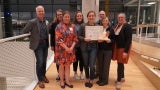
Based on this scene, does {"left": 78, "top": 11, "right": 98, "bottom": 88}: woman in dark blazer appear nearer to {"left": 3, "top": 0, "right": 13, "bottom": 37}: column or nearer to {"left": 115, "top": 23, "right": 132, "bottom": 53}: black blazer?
{"left": 115, "top": 23, "right": 132, "bottom": 53}: black blazer

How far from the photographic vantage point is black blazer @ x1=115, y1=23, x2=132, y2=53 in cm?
414

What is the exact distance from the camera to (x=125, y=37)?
4199mm

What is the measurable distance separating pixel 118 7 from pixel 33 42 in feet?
47.0

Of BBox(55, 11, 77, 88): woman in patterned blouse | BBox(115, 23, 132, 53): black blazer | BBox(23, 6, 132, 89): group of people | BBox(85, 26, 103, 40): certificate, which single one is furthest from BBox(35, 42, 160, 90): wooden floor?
BBox(85, 26, 103, 40): certificate

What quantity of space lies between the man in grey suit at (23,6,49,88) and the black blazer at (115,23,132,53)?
1.37m

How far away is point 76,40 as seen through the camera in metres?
4.28

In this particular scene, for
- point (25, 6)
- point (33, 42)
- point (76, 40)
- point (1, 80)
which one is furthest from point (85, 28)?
point (25, 6)

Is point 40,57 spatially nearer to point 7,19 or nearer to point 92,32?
point 92,32

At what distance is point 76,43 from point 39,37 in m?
0.70

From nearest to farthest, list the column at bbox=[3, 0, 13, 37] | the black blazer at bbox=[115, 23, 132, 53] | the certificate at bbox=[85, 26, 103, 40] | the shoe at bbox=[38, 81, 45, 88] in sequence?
the black blazer at bbox=[115, 23, 132, 53], the certificate at bbox=[85, 26, 103, 40], the shoe at bbox=[38, 81, 45, 88], the column at bbox=[3, 0, 13, 37]

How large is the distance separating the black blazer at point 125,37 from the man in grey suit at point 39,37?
1.37m

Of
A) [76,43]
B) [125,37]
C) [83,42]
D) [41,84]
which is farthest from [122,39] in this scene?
[41,84]

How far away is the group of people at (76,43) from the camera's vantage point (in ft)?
13.7

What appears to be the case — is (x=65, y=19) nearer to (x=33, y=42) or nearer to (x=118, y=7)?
(x=33, y=42)
